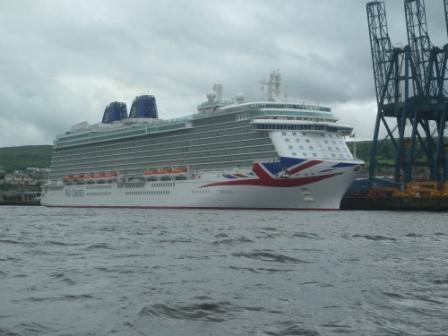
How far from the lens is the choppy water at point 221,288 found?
13.1 m

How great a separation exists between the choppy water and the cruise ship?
37.5 m

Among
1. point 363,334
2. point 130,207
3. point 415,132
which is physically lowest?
point 363,334

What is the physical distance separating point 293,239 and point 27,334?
19489mm

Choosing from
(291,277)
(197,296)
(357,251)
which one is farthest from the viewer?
(357,251)

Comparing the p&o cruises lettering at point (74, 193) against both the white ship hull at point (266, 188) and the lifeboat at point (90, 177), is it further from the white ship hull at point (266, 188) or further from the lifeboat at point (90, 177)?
the white ship hull at point (266, 188)

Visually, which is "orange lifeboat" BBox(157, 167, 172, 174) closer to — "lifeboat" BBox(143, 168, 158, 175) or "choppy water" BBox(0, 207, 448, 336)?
"lifeboat" BBox(143, 168, 158, 175)

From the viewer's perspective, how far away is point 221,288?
1688 cm

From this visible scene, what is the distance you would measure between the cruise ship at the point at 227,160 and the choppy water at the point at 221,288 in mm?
37473

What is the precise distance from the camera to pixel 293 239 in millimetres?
30562

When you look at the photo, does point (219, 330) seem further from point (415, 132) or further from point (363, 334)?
point (415, 132)

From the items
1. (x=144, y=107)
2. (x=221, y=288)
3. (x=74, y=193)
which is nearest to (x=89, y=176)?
(x=74, y=193)

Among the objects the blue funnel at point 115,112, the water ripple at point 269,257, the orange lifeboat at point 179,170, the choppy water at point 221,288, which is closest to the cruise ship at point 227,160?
the orange lifeboat at point 179,170

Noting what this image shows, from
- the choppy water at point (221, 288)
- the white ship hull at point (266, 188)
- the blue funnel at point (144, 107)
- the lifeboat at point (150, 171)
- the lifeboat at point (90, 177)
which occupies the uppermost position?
the blue funnel at point (144, 107)

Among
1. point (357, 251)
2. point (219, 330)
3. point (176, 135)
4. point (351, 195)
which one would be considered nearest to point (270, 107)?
point (176, 135)
